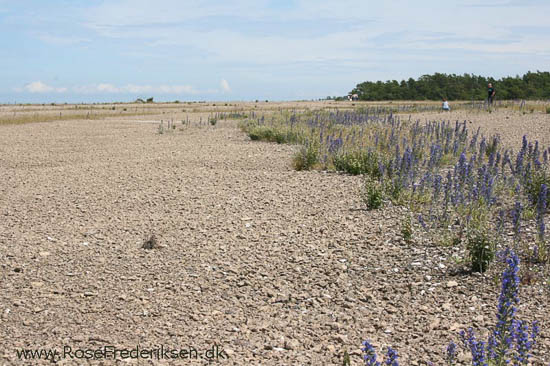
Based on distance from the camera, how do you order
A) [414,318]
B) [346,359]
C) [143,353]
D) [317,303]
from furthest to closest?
[317,303] < [414,318] < [143,353] < [346,359]

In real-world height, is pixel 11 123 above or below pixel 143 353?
above

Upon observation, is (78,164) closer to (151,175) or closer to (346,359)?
(151,175)

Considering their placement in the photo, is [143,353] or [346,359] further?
[143,353]

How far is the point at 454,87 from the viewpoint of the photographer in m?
55.4

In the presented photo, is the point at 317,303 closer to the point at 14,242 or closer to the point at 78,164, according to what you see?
the point at 14,242

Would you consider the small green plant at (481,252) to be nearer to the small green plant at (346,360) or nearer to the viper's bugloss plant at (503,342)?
the viper's bugloss plant at (503,342)

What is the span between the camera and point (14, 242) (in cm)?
559

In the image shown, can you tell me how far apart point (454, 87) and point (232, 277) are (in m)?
55.7

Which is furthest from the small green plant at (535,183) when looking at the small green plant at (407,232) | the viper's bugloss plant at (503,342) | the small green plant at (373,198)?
the viper's bugloss plant at (503,342)

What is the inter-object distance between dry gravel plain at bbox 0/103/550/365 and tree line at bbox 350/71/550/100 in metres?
43.2

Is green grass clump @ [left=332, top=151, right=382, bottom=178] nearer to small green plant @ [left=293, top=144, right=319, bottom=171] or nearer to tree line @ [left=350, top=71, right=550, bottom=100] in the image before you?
small green plant @ [left=293, top=144, right=319, bottom=171]

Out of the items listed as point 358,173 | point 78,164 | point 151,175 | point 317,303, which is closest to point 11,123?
point 78,164

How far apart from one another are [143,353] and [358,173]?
6.02 meters

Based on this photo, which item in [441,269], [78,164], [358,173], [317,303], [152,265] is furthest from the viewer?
[78,164]
